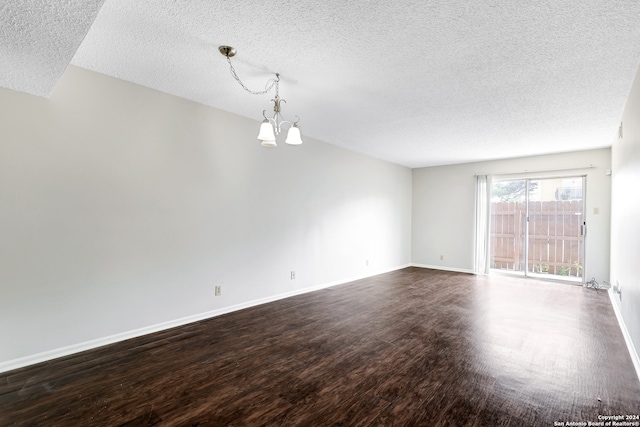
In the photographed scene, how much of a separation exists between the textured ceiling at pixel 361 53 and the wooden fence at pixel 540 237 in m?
2.38

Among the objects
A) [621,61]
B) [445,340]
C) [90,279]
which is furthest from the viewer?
[445,340]

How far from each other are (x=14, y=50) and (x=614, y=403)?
4552 millimetres

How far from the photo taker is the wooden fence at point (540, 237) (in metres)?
5.61

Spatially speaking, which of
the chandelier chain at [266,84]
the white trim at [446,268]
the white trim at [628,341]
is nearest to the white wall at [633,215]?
the white trim at [628,341]

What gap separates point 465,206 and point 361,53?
5454mm

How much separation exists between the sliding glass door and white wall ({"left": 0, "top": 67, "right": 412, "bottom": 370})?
4544mm

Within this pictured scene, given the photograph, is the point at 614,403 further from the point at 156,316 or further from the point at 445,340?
the point at 156,316

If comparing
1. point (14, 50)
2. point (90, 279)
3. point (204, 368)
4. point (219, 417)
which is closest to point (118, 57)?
point (14, 50)

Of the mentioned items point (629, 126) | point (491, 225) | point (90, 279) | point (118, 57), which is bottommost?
point (90, 279)

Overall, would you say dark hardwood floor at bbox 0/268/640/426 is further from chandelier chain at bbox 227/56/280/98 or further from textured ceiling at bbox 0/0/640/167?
chandelier chain at bbox 227/56/280/98

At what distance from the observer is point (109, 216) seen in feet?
9.23

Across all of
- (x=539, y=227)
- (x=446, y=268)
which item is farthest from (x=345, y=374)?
(x=539, y=227)

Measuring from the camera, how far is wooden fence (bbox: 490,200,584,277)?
5605 millimetres

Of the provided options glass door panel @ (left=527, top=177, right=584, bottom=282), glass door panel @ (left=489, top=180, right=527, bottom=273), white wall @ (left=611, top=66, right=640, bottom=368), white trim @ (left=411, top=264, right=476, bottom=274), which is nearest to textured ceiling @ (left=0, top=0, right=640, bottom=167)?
white wall @ (left=611, top=66, right=640, bottom=368)
